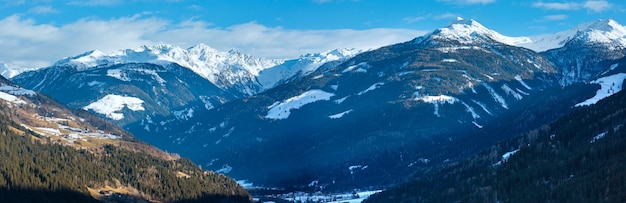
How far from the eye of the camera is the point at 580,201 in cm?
19888

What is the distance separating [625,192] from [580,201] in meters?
12.4

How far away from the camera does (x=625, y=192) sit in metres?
190

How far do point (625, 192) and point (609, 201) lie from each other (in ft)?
15.0

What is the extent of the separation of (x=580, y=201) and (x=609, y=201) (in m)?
9.59

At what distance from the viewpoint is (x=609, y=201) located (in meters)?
190
